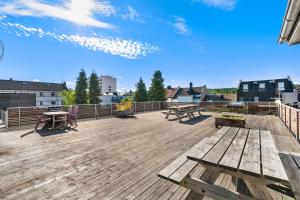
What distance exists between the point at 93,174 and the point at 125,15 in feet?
32.5

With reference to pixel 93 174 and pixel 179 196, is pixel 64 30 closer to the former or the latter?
pixel 93 174

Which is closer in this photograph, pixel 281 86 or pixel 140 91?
pixel 281 86

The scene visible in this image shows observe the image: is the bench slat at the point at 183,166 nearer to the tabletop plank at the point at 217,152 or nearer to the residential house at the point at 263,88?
the tabletop plank at the point at 217,152


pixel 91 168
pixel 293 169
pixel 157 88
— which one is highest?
pixel 157 88

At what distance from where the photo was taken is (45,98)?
1868 inches

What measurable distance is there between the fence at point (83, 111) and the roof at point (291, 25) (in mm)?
10683

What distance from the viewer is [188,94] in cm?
4150

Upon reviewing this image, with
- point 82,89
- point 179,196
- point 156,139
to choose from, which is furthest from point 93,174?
point 82,89

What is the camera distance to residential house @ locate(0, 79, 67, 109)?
3115 centimetres

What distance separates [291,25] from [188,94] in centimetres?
4023

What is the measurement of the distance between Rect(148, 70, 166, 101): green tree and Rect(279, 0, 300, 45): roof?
26.7 metres

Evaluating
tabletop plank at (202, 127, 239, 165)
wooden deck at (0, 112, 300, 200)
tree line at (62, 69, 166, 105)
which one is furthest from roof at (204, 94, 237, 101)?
tabletop plank at (202, 127, 239, 165)

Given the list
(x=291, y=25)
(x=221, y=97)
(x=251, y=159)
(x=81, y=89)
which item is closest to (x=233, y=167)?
(x=251, y=159)

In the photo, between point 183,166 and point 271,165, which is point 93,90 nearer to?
point 183,166
